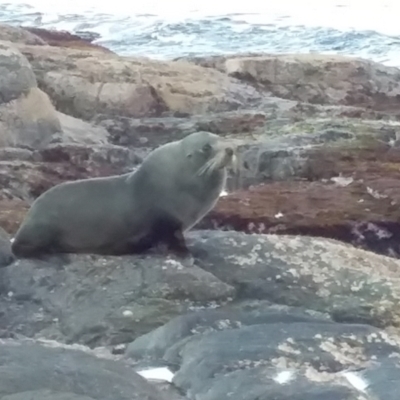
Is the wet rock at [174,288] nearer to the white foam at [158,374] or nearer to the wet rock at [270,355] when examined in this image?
the wet rock at [270,355]

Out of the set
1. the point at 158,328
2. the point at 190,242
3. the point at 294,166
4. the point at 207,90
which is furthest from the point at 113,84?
the point at 158,328

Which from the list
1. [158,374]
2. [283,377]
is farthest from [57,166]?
[283,377]

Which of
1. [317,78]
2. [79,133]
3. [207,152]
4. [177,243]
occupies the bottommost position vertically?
[317,78]

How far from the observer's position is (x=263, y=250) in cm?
552

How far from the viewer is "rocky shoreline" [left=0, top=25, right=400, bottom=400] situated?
12.1ft

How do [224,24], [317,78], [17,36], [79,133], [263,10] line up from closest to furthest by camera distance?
[79,133] → [317,78] → [17,36] → [224,24] → [263,10]

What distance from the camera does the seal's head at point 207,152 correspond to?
550cm

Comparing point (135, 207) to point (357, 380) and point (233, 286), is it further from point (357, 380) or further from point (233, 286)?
point (357, 380)

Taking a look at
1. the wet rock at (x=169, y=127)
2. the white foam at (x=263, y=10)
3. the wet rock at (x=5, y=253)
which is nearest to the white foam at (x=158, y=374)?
the wet rock at (x=5, y=253)

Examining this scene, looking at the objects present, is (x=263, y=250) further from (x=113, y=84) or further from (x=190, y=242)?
(x=113, y=84)

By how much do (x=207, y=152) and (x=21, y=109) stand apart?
716cm

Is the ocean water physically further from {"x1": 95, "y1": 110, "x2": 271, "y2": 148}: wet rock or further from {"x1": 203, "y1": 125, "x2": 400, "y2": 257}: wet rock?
{"x1": 203, "y1": 125, "x2": 400, "y2": 257}: wet rock

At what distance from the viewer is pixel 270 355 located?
3887mm

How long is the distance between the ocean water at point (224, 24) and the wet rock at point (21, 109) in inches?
439
